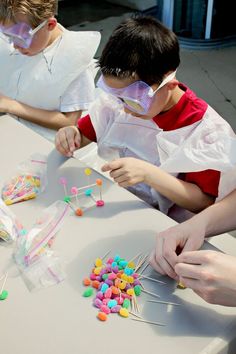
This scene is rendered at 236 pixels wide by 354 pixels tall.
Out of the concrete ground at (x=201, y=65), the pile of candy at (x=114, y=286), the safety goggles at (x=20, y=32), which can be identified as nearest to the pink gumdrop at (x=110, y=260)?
the pile of candy at (x=114, y=286)

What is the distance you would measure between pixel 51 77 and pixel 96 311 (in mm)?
1011

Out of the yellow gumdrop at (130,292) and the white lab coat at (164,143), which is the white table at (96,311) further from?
the white lab coat at (164,143)

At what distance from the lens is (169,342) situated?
70 cm

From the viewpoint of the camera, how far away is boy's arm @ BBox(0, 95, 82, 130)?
1.54 m

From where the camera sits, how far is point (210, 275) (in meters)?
0.73

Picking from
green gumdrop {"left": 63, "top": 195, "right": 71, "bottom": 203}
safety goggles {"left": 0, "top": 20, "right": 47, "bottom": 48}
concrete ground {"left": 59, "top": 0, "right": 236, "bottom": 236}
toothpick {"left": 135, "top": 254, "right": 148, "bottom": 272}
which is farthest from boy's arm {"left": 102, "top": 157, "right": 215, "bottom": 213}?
concrete ground {"left": 59, "top": 0, "right": 236, "bottom": 236}

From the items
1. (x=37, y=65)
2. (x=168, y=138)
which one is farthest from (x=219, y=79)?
(x=168, y=138)

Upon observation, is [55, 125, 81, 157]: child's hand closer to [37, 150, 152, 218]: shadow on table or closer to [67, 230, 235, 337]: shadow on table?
[37, 150, 152, 218]: shadow on table

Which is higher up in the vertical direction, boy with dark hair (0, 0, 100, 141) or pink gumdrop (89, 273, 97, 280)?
boy with dark hair (0, 0, 100, 141)

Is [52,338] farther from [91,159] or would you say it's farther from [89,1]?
[89,1]

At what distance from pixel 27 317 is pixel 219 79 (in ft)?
9.07

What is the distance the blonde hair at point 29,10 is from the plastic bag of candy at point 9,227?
65 centimetres

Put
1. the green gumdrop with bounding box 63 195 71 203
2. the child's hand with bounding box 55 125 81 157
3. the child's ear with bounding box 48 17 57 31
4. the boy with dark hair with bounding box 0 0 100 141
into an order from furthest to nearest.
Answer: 1. the boy with dark hair with bounding box 0 0 100 141
2. the child's ear with bounding box 48 17 57 31
3. the child's hand with bounding box 55 125 81 157
4. the green gumdrop with bounding box 63 195 71 203

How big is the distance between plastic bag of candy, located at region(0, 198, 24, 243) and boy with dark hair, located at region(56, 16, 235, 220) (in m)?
0.25
